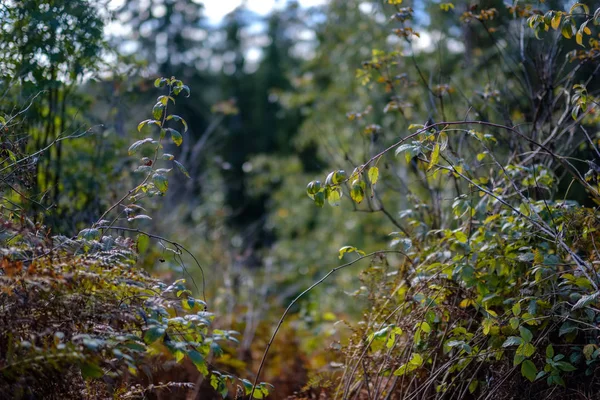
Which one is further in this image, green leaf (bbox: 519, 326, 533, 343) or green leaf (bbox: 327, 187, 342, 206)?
green leaf (bbox: 327, 187, 342, 206)

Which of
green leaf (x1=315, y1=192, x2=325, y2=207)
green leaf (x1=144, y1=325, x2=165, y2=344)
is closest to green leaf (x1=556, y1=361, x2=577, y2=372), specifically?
green leaf (x1=315, y1=192, x2=325, y2=207)

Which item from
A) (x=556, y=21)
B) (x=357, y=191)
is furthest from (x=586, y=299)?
(x=556, y=21)

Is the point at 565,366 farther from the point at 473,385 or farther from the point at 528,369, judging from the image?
the point at 473,385

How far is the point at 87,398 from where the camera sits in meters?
2.74

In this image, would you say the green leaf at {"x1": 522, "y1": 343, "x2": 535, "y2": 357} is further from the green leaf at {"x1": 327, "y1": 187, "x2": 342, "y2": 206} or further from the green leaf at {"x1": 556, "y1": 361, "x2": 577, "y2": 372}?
the green leaf at {"x1": 327, "y1": 187, "x2": 342, "y2": 206}

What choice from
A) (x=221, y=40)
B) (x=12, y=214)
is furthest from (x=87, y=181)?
(x=221, y=40)

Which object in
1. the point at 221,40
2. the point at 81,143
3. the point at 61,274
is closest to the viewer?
the point at 61,274

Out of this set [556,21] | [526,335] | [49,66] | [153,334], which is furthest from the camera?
[49,66]

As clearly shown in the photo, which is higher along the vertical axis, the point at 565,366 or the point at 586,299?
the point at 586,299

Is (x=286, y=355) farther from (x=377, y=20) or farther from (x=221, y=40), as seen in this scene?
(x=221, y=40)

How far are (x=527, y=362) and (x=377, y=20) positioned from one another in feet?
30.0

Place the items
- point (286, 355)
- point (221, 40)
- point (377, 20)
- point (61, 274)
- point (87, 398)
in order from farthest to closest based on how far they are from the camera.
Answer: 1. point (221, 40)
2. point (377, 20)
3. point (286, 355)
4. point (87, 398)
5. point (61, 274)

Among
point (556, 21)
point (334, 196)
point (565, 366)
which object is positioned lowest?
point (565, 366)

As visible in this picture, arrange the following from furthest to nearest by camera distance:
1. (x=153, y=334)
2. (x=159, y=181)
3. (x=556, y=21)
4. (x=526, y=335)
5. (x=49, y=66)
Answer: (x=49, y=66), (x=556, y=21), (x=159, y=181), (x=526, y=335), (x=153, y=334)
